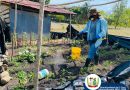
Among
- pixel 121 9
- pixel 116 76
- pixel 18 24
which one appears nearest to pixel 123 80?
pixel 116 76

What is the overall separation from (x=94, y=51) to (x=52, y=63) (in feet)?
4.88

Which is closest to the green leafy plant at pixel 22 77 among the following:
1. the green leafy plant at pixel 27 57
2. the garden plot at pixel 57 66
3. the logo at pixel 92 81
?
the garden plot at pixel 57 66

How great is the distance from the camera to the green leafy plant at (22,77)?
923 centimetres

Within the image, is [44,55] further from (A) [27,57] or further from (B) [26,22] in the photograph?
(B) [26,22]

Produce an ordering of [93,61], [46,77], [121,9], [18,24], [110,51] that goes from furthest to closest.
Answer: [121,9] < [18,24] < [110,51] < [93,61] < [46,77]

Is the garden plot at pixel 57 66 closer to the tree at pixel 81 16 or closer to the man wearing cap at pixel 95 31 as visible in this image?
the man wearing cap at pixel 95 31

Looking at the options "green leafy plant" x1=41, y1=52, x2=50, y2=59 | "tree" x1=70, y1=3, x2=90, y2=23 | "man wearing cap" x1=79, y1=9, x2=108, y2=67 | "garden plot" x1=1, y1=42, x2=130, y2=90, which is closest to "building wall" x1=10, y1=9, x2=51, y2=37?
"garden plot" x1=1, y1=42, x2=130, y2=90

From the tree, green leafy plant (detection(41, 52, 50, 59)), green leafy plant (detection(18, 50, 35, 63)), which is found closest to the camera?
green leafy plant (detection(18, 50, 35, 63))

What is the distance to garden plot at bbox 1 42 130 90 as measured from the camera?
936 cm

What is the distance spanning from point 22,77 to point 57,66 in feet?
5.32

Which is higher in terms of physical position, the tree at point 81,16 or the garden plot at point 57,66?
the tree at point 81,16

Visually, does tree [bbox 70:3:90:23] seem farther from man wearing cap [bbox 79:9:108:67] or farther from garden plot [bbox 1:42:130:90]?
man wearing cap [bbox 79:9:108:67]

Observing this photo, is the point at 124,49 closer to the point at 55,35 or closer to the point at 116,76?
the point at 116,76

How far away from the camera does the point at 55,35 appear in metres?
19.8
